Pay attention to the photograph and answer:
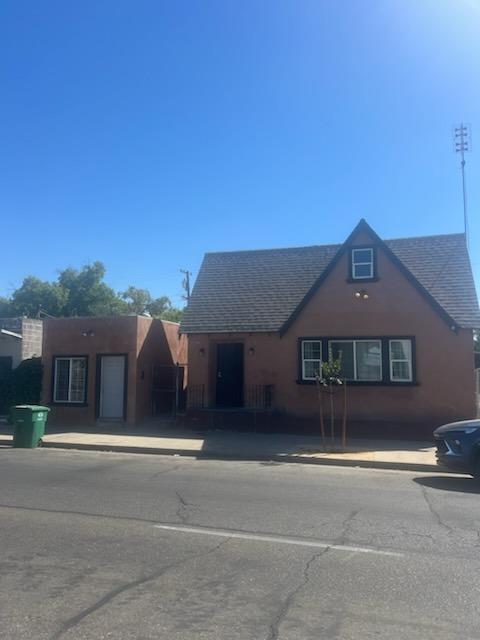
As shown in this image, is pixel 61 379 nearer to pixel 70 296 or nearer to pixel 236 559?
pixel 236 559

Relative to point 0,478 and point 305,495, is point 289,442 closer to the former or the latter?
point 305,495

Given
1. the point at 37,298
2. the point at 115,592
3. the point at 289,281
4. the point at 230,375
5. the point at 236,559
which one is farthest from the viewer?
the point at 37,298

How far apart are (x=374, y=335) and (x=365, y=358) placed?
78 centimetres

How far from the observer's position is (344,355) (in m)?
18.4

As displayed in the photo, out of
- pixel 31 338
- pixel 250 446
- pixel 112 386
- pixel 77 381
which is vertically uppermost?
pixel 31 338

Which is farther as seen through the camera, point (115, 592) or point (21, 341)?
point (21, 341)

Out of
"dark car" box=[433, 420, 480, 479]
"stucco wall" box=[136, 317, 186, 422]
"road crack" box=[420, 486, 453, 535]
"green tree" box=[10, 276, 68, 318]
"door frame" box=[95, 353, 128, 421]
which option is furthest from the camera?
"green tree" box=[10, 276, 68, 318]

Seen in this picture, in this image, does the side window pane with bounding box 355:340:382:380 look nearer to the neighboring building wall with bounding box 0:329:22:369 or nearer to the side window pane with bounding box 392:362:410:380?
the side window pane with bounding box 392:362:410:380

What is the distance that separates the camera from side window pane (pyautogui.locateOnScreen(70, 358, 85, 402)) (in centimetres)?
2045

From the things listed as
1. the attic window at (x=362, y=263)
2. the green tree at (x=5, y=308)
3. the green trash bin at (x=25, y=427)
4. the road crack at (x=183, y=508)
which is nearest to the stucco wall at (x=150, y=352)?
the green trash bin at (x=25, y=427)

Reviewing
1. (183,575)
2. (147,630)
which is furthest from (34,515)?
(147,630)

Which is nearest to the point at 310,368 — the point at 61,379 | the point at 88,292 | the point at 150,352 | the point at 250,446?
the point at 250,446

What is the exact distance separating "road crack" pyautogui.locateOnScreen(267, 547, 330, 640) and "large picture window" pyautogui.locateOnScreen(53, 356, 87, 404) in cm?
1596

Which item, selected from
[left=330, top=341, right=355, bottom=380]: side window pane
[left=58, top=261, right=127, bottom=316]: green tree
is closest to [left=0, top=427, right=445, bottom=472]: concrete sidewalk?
[left=330, top=341, right=355, bottom=380]: side window pane
